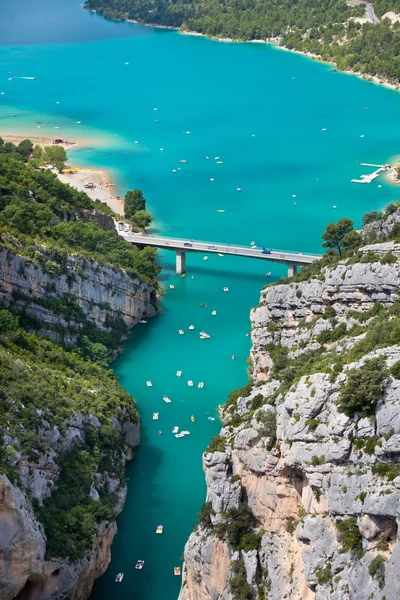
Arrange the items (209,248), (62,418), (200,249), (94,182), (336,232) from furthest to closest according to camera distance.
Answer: (94,182) → (200,249) → (209,248) → (336,232) → (62,418)

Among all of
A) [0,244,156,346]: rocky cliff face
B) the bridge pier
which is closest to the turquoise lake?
the bridge pier

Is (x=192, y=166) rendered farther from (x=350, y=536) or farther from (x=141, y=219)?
(x=350, y=536)

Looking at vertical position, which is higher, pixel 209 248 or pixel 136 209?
pixel 209 248

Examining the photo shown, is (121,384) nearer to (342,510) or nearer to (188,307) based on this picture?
(188,307)

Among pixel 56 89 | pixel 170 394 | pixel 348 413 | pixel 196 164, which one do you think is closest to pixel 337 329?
pixel 348 413

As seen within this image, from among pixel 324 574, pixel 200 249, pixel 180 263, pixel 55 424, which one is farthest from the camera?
pixel 180 263

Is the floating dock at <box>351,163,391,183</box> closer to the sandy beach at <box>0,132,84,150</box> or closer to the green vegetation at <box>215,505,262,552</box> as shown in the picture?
the sandy beach at <box>0,132,84,150</box>

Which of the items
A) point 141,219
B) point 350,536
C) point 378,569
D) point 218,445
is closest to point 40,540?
point 218,445
